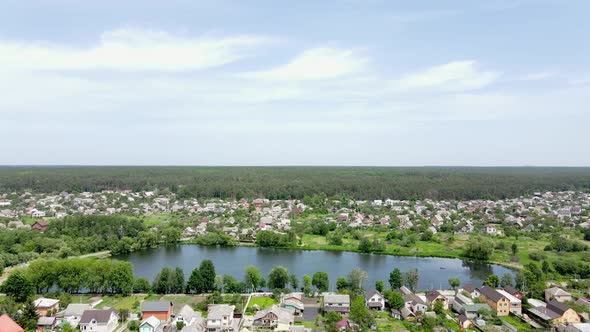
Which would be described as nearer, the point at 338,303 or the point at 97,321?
the point at 97,321


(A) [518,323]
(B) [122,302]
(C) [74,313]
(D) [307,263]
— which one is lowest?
(D) [307,263]

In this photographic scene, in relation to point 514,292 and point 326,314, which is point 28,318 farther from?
point 514,292

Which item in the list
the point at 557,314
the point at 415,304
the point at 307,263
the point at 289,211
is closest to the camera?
the point at 557,314

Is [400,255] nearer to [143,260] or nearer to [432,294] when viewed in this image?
[432,294]

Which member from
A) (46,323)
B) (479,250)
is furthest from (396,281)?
(46,323)

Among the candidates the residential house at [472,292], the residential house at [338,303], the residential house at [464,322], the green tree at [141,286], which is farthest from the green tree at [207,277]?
the residential house at [472,292]

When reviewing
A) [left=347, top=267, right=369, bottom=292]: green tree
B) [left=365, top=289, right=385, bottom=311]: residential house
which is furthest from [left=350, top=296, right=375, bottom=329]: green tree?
[left=347, top=267, right=369, bottom=292]: green tree

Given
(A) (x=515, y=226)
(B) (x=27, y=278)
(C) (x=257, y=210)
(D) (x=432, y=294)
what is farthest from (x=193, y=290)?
(A) (x=515, y=226)
